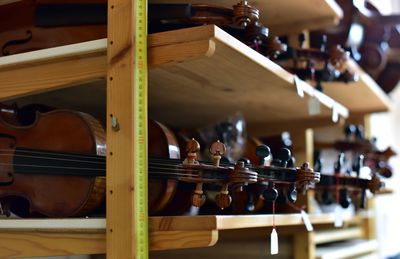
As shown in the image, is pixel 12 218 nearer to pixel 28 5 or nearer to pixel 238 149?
pixel 28 5

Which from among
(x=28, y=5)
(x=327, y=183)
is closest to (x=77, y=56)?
Result: (x=28, y=5)

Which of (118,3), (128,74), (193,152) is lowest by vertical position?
(193,152)

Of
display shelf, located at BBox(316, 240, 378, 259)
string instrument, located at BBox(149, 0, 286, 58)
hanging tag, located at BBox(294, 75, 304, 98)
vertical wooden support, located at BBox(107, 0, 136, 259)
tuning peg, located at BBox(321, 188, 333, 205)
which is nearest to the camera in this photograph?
vertical wooden support, located at BBox(107, 0, 136, 259)

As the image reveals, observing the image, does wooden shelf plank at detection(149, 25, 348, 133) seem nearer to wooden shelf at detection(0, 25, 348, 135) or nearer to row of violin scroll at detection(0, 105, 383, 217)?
wooden shelf at detection(0, 25, 348, 135)

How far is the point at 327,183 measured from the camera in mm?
1450

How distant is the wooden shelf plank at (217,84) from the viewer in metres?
1.00

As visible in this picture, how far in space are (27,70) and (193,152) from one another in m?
0.35

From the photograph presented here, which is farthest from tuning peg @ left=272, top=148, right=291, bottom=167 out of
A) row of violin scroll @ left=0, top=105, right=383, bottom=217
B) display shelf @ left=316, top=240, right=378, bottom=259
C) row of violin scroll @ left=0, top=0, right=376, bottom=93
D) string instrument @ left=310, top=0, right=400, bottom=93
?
string instrument @ left=310, top=0, right=400, bottom=93

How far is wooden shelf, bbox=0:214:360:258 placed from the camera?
982 mm

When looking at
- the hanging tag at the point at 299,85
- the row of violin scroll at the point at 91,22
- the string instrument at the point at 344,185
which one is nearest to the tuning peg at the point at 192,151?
the row of violin scroll at the point at 91,22

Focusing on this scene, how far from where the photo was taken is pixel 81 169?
1051 millimetres

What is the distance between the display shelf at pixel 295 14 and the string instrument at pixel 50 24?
0.38 meters

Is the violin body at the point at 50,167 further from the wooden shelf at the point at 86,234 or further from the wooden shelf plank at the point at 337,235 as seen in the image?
the wooden shelf plank at the point at 337,235

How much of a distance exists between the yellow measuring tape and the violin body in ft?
0.33
